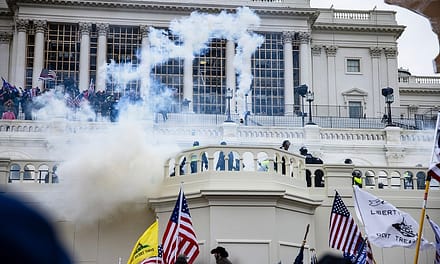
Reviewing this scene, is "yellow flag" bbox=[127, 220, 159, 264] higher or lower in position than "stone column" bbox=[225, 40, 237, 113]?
lower

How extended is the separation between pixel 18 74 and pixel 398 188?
36427mm

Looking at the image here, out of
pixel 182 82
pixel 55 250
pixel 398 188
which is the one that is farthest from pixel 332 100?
pixel 55 250

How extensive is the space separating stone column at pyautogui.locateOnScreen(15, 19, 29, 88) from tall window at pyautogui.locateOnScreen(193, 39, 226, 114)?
10.6 metres

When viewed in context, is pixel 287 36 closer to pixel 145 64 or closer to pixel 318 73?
pixel 318 73

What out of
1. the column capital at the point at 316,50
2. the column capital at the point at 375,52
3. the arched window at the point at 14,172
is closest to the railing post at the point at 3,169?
the arched window at the point at 14,172

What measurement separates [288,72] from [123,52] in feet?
34.9

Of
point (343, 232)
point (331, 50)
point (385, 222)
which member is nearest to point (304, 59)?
point (331, 50)

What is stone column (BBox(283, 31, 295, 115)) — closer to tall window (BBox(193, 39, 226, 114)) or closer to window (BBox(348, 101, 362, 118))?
tall window (BBox(193, 39, 226, 114))

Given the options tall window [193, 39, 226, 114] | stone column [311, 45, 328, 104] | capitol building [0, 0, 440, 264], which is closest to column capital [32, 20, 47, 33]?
capitol building [0, 0, 440, 264]

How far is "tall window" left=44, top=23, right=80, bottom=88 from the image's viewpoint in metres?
49.5

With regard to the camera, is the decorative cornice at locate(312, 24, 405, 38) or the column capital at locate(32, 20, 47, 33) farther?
the decorative cornice at locate(312, 24, 405, 38)

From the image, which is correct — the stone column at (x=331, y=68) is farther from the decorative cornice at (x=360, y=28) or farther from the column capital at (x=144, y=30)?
the column capital at (x=144, y=30)

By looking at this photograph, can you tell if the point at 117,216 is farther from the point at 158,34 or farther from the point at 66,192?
the point at 158,34

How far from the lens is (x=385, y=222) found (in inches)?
486
